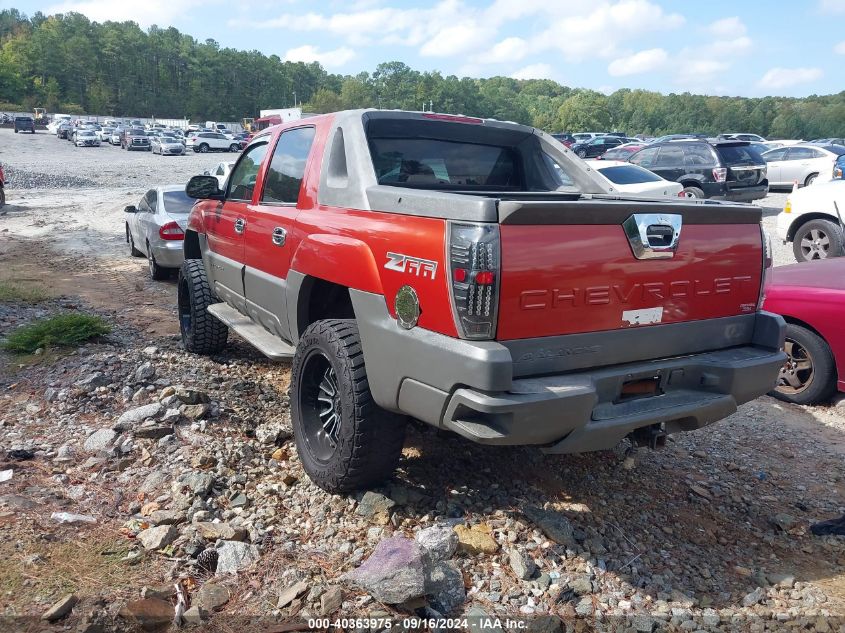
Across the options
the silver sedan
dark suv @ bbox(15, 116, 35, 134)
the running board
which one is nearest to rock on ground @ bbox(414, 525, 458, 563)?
the running board

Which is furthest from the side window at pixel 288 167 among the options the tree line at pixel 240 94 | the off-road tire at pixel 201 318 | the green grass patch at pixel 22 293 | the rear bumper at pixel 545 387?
the tree line at pixel 240 94

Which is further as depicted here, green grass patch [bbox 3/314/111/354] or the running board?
green grass patch [bbox 3/314/111/354]

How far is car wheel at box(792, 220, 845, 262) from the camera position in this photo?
10000mm

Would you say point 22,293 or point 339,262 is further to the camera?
point 22,293

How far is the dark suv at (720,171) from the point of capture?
15.8 m

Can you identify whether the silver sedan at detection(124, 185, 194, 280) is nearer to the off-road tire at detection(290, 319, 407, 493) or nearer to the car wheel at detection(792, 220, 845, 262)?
the off-road tire at detection(290, 319, 407, 493)

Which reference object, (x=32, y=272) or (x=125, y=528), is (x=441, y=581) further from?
(x=32, y=272)

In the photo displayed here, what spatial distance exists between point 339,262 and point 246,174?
2.20m

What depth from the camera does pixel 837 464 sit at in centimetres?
452

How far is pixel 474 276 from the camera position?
2773 millimetres

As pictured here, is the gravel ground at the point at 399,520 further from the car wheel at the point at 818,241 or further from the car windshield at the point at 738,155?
the car windshield at the point at 738,155

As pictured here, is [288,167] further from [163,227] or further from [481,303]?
[163,227]

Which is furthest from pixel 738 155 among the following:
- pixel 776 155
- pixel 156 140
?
pixel 156 140

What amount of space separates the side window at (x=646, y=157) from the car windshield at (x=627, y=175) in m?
3.64
